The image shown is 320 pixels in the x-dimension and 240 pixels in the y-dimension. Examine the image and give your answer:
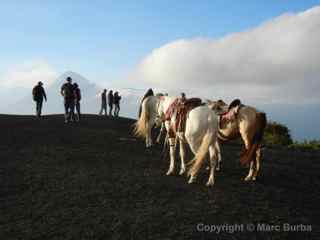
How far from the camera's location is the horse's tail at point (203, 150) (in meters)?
10.3

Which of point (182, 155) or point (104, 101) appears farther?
point (104, 101)

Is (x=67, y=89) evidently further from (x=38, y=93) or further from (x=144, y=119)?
(x=144, y=119)

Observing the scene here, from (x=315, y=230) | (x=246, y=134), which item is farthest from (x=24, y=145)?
(x=315, y=230)

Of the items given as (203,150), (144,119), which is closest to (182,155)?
(203,150)

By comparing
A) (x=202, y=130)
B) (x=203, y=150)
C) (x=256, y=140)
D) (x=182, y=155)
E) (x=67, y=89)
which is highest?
(x=67, y=89)

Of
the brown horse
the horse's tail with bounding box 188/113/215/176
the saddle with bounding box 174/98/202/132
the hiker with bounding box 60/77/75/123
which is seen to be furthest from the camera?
the hiker with bounding box 60/77/75/123

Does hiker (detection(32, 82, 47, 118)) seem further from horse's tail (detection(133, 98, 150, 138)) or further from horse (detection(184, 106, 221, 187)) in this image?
horse (detection(184, 106, 221, 187))

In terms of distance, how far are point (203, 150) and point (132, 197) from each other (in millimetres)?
2161

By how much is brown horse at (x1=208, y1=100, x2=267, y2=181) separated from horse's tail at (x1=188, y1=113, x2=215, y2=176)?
4.73 ft

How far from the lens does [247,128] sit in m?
11.8

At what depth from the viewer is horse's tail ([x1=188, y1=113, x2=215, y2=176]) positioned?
10.3 meters

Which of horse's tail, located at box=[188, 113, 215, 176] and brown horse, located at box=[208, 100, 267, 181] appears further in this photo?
brown horse, located at box=[208, 100, 267, 181]

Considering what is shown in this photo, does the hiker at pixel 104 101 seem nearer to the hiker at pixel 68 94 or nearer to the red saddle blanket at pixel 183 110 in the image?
the hiker at pixel 68 94

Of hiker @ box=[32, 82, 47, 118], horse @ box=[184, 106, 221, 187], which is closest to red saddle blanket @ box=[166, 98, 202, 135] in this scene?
Answer: horse @ box=[184, 106, 221, 187]
